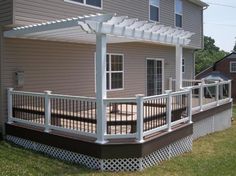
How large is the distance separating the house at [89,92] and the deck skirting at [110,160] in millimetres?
24

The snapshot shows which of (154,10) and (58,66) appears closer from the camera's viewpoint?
(58,66)

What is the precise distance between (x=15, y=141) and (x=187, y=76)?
15.5 metres

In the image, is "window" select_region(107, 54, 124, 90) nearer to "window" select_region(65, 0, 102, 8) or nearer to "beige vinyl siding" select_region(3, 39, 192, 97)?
"beige vinyl siding" select_region(3, 39, 192, 97)

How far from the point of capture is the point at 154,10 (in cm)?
1766

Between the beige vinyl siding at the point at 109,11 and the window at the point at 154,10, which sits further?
the window at the point at 154,10

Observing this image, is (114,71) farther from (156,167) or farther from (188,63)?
(188,63)

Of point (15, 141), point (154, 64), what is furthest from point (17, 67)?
point (154, 64)

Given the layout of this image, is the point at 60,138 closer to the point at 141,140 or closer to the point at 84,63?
the point at 141,140

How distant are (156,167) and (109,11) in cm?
735

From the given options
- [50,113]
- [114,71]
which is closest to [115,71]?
[114,71]

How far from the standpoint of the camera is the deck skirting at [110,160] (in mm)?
8125

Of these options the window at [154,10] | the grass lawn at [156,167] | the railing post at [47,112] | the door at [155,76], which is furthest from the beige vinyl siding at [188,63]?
the railing post at [47,112]

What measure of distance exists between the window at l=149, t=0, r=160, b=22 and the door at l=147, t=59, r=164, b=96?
2174 mm

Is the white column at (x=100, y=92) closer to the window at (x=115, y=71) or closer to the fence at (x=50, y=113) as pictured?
the fence at (x=50, y=113)
